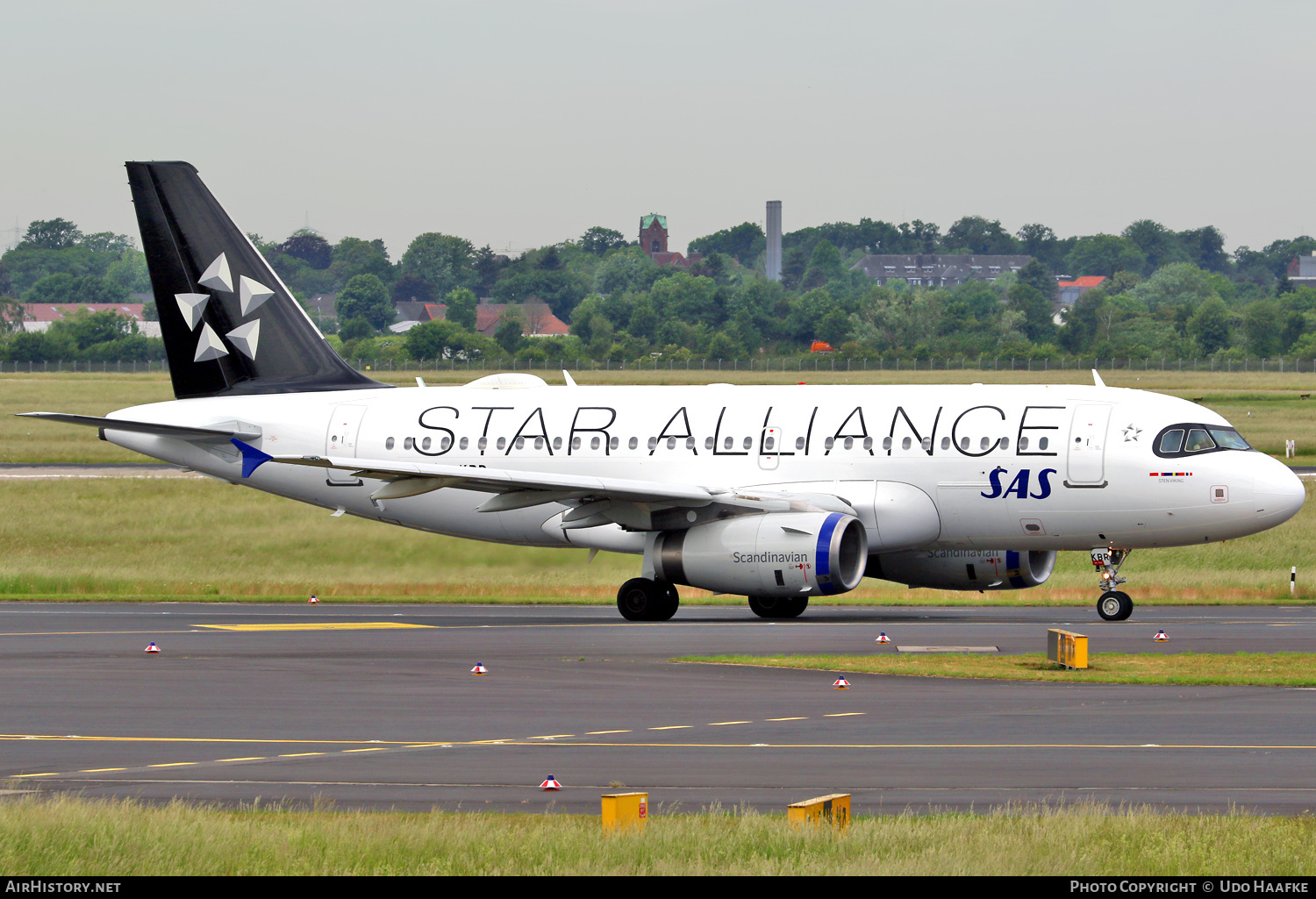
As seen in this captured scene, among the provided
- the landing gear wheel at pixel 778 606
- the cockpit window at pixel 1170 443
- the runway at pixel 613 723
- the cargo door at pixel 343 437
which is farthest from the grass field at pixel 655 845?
the cargo door at pixel 343 437

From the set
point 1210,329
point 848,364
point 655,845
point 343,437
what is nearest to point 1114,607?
point 343,437

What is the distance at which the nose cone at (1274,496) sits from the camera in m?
34.4

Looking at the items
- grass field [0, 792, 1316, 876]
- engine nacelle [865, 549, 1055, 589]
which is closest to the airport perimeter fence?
engine nacelle [865, 549, 1055, 589]

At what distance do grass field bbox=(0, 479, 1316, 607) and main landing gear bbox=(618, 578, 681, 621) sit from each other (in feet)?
12.2

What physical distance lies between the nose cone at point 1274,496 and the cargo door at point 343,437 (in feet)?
62.1

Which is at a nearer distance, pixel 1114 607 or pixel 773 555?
pixel 773 555

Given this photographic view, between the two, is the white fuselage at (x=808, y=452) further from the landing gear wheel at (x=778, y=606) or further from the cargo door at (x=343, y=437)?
the landing gear wheel at (x=778, y=606)

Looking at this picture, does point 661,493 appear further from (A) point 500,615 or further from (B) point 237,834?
(B) point 237,834

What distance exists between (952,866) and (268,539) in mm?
39147

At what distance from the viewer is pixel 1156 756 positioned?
18.7 meters

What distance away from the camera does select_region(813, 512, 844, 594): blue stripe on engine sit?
109 feet

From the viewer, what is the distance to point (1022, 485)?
35250 millimetres

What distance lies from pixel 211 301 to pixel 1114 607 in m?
21.4

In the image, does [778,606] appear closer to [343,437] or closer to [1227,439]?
[1227,439]
